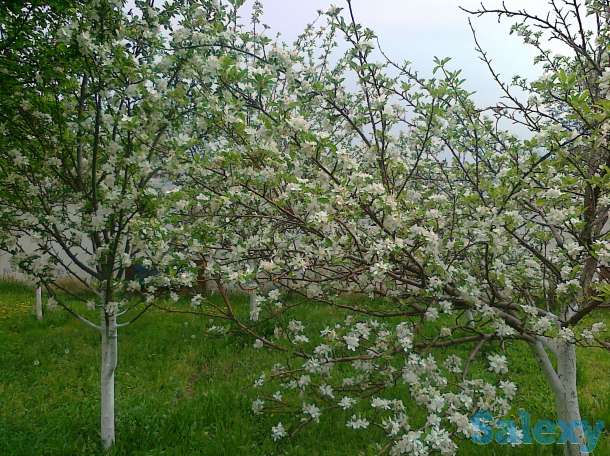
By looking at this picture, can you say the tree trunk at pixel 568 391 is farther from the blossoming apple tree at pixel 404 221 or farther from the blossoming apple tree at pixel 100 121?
the blossoming apple tree at pixel 100 121

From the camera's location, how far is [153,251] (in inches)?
153

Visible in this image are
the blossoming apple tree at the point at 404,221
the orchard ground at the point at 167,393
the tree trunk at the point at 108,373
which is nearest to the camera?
the blossoming apple tree at the point at 404,221

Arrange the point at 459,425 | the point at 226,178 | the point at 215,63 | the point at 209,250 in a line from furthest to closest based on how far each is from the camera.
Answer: the point at 209,250 < the point at 226,178 < the point at 215,63 < the point at 459,425

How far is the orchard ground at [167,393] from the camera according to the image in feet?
13.7

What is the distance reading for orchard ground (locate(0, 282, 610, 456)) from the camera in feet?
13.7

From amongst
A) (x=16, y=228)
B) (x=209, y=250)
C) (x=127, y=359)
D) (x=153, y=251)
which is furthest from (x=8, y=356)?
(x=209, y=250)

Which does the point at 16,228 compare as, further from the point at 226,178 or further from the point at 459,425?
the point at 459,425

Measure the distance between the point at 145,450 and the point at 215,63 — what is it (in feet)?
10.7

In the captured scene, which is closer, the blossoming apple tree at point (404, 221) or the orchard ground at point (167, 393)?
the blossoming apple tree at point (404, 221)

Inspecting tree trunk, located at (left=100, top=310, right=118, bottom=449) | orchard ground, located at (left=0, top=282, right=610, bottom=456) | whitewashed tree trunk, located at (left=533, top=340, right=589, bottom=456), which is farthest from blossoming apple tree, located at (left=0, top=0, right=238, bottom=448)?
whitewashed tree trunk, located at (left=533, top=340, right=589, bottom=456)

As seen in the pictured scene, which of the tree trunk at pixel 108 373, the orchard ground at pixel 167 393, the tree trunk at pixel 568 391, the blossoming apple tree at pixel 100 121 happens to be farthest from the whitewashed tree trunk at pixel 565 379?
the tree trunk at pixel 108 373

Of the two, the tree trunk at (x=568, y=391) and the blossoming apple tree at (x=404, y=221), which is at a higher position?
the blossoming apple tree at (x=404, y=221)

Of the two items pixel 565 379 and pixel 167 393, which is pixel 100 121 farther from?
pixel 565 379

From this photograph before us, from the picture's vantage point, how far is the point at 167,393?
546 cm
